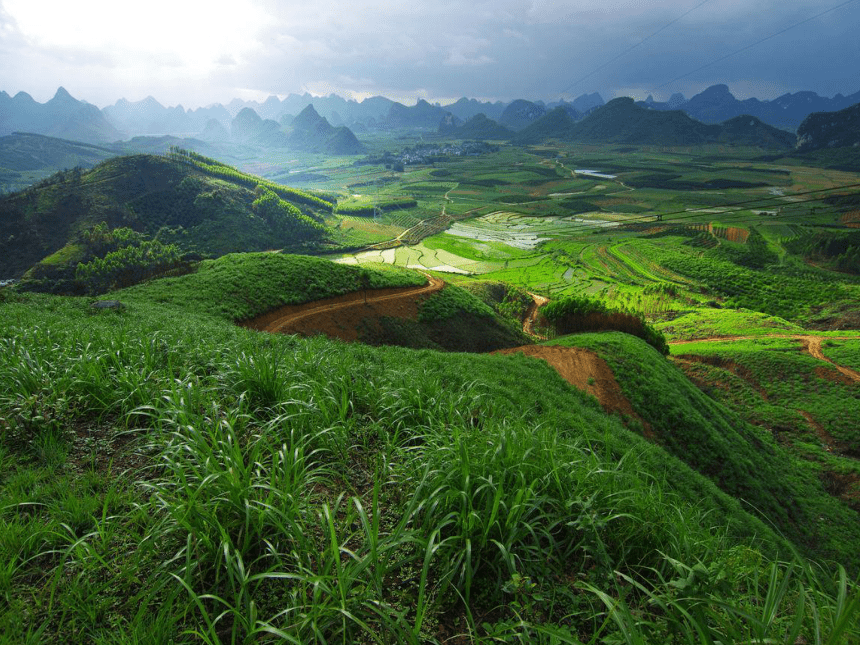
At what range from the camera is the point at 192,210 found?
364 feet

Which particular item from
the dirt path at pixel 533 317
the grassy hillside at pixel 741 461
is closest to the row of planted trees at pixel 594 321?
Answer: the dirt path at pixel 533 317

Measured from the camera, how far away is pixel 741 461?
1975 centimetres

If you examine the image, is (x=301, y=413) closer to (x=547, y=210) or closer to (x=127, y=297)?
(x=127, y=297)

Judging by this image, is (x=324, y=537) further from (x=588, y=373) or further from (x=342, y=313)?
(x=342, y=313)

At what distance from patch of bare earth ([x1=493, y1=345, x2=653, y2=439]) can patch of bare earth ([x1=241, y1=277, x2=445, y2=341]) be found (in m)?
14.1

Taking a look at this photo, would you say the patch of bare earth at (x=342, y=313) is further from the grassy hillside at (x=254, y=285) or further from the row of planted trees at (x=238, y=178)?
the row of planted trees at (x=238, y=178)

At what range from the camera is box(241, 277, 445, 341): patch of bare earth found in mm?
29109

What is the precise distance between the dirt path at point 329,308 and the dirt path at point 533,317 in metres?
14.5

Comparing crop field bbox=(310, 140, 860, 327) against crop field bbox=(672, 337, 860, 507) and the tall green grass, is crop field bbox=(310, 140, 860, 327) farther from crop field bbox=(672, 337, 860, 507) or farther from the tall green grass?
the tall green grass

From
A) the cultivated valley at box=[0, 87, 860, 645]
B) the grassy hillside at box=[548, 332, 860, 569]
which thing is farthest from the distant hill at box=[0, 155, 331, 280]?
the grassy hillside at box=[548, 332, 860, 569]

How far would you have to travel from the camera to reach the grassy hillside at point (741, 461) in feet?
59.9

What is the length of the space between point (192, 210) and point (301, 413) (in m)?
130

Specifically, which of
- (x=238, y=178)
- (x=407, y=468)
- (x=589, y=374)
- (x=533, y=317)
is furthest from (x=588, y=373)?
(x=238, y=178)

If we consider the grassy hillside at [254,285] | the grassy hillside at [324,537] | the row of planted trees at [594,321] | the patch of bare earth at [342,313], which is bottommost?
the row of planted trees at [594,321]
